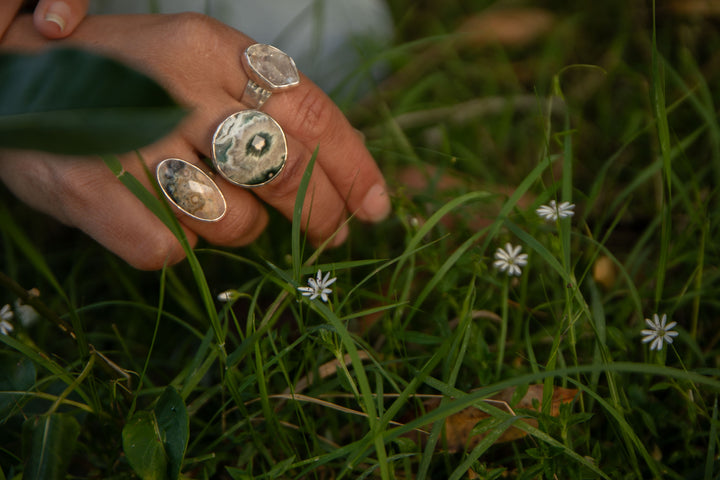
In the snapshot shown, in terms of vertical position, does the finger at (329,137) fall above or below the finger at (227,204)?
above

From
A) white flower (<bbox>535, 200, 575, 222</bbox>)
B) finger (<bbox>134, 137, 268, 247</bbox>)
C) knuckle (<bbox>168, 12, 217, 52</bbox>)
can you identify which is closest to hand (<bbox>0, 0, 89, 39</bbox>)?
knuckle (<bbox>168, 12, 217, 52</bbox>)

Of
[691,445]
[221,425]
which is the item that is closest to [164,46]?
[221,425]

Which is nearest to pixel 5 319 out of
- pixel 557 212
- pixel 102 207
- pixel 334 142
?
pixel 102 207

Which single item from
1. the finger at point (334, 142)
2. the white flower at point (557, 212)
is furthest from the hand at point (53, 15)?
the white flower at point (557, 212)

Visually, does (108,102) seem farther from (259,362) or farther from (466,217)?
(466,217)

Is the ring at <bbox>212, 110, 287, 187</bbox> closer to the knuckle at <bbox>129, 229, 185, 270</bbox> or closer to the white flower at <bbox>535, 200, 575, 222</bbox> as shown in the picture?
the knuckle at <bbox>129, 229, 185, 270</bbox>

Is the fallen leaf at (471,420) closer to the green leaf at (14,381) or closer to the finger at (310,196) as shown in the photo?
the finger at (310,196)
